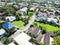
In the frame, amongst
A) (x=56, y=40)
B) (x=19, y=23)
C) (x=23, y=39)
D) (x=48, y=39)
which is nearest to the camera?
(x=23, y=39)

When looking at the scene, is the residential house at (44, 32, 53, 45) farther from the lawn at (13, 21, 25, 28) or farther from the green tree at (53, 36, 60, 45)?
the lawn at (13, 21, 25, 28)

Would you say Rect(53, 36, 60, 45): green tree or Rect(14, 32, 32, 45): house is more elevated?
Rect(14, 32, 32, 45): house

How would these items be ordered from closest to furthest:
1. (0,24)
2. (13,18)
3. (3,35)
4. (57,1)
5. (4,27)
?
(3,35)
(4,27)
(0,24)
(13,18)
(57,1)

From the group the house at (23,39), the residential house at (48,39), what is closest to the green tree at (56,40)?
the residential house at (48,39)

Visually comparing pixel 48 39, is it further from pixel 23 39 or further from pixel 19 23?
pixel 19 23

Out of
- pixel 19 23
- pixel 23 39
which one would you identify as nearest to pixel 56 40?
pixel 23 39

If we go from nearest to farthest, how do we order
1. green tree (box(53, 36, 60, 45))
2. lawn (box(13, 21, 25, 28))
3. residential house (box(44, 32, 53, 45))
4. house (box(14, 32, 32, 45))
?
house (box(14, 32, 32, 45)), green tree (box(53, 36, 60, 45)), residential house (box(44, 32, 53, 45)), lawn (box(13, 21, 25, 28))

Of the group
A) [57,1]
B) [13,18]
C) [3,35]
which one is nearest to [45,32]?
[3,35]

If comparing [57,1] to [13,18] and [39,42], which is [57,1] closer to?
[13,18]

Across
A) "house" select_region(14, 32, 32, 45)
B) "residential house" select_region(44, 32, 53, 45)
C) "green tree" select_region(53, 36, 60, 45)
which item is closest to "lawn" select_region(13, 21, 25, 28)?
"house" select_region(14, 32, 32, 45)

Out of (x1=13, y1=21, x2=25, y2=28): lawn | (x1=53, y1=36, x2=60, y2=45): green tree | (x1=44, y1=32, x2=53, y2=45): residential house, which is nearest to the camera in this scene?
(x1=53, y1=36, x2=60, y2=45): green tree

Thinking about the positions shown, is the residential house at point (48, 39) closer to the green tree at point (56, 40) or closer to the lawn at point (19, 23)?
the green tree at point (56, 40)
